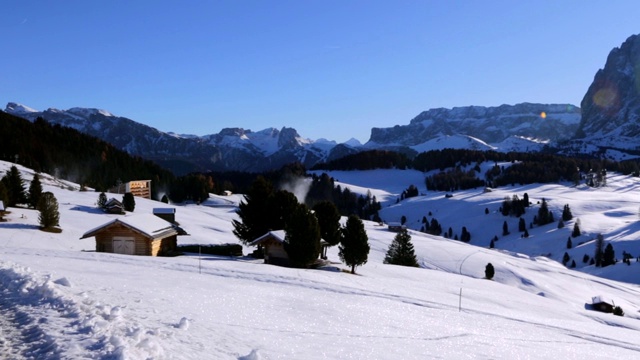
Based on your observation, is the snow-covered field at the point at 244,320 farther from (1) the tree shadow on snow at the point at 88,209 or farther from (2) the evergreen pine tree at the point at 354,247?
(1) the tree shadow on snow at the point at 88,209

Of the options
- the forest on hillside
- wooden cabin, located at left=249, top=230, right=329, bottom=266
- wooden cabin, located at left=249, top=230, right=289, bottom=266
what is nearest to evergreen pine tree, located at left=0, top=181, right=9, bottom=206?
wooden cabin, located at left=249, top=230, right=329, bottom=266

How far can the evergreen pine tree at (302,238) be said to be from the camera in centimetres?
3862

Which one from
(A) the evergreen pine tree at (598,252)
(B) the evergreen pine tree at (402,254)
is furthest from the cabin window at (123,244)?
(A) the evergreen pine tree at (598,252)

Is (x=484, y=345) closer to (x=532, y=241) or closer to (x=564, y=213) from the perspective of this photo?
(x=532, y=241)

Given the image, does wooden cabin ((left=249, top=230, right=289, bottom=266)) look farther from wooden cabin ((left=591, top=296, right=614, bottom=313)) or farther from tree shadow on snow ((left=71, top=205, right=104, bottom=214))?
tree shadow on snow ((left=71, top=205, right=104, bottom=214))

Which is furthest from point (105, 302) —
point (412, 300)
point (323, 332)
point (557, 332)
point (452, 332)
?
point (557, 332)

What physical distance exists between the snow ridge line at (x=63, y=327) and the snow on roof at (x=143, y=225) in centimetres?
2749

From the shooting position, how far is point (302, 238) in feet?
127

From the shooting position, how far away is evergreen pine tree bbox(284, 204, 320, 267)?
3862cm

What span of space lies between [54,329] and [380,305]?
48.5ft

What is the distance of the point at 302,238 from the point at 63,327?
2893 centimetres

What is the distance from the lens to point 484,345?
53.7 feet

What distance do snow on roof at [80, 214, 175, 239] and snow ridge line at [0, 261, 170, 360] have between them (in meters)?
27.5

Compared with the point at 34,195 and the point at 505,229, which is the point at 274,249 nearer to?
the point at 34,195
